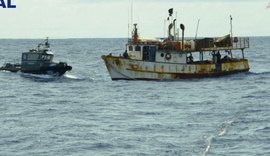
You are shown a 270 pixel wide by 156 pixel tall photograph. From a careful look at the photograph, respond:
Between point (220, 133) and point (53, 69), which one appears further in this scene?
point (53, 69)

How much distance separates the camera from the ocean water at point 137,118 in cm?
3077

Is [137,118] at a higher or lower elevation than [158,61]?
lower

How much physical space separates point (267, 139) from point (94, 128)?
9.92 metres

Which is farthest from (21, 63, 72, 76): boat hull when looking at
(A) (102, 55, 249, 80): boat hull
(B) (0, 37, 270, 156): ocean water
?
(A) (102, 55, 249, 80): boat hull

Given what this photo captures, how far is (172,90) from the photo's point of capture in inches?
2263

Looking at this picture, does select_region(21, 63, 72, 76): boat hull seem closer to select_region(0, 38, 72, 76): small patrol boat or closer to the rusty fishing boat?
select_region(0, 38, 72, 76): small patrol boat

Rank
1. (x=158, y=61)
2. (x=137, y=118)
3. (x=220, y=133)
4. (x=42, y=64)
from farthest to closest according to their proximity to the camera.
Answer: (x=42, y=64) → (x=158, y=61) → (x=137, y=118) → (x=220, y=133)

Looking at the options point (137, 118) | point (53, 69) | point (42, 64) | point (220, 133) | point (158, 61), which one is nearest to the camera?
point (220, 133)

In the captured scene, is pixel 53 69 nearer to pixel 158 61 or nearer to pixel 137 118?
pixel 158 61

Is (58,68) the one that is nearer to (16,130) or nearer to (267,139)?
(16,130)

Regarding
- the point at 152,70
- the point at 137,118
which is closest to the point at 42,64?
the point at 152,70

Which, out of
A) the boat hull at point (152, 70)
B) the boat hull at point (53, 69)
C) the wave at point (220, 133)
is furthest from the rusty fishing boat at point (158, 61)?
the wave at point (220, 133)

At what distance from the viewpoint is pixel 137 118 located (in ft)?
132

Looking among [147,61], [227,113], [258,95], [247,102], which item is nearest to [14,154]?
[227,113]
